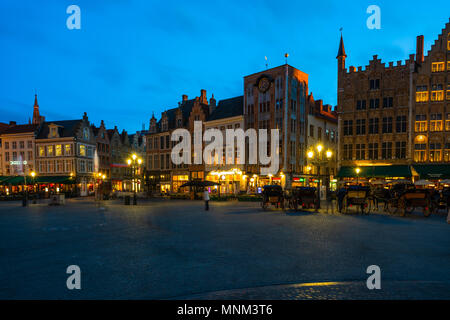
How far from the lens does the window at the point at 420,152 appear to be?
32156 millimetres

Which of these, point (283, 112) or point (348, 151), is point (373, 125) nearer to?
point (348, 151)

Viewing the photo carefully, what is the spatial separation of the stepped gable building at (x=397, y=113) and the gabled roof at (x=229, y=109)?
13.8 meters

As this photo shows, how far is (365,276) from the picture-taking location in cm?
526

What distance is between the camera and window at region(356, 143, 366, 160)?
35.3 metres

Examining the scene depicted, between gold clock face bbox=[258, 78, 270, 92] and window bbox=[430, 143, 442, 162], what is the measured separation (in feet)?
67.1

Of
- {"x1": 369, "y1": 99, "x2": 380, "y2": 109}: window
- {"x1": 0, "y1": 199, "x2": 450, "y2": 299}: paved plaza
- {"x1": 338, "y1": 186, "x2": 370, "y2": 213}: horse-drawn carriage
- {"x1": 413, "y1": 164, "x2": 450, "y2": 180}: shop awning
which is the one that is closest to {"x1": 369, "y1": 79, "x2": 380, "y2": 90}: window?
{"x1": 369, "y1": 99, "x2": 380, "y2": 109}: window

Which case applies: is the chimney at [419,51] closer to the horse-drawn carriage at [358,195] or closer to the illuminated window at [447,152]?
the illuminated window at [447,152]

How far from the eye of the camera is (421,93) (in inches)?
1270

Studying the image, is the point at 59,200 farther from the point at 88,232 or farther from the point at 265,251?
the point at 265,251

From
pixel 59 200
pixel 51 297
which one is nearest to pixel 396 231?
pixel 51 297

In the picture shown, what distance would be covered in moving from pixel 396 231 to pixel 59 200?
2617 centimetres

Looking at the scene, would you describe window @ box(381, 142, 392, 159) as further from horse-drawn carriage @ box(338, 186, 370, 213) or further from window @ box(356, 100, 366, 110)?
horse-drawn carriage @ box(338, 186, 370, 213)

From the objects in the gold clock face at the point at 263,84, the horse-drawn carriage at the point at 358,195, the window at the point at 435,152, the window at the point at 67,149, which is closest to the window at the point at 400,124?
the window at the point at 435,152

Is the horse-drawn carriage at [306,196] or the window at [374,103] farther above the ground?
the window at [374,103]
